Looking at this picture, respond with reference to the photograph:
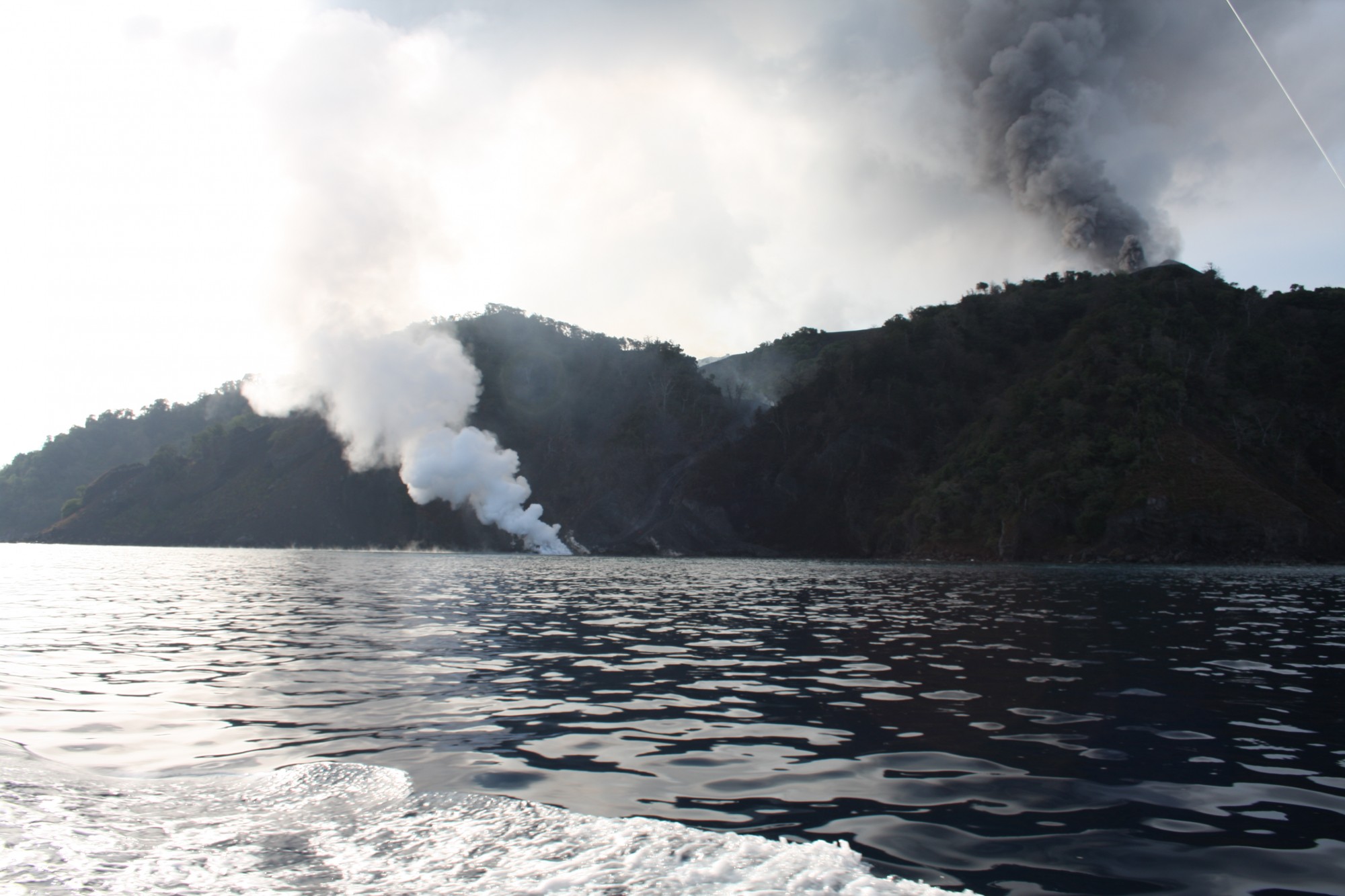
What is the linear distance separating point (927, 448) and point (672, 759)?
13167 cm

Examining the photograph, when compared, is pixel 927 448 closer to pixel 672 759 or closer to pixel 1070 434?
pixel 1070 434

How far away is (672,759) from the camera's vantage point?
960 cm

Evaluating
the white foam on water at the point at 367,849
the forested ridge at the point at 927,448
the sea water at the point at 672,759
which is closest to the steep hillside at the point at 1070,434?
the forested ridge at the point at 927,448

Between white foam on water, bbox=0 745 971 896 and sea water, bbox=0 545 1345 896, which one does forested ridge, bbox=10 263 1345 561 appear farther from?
white foam on water, bbox=0 745 971 896

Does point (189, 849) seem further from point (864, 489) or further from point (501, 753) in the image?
point (864, 489)

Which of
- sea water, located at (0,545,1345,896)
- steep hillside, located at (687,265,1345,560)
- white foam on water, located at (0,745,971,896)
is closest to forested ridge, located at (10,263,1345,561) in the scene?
steep hillside, located at (687,265,1345,560)

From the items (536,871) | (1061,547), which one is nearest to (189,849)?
(536,871)

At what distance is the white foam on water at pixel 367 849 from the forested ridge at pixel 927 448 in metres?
102

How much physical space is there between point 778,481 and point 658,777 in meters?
129

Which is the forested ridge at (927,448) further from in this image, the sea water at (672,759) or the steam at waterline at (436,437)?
the sea water at (672,759)

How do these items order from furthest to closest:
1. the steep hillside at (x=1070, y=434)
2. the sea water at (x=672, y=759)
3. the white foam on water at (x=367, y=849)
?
the steep hillside at (x=1070, y=434)
the sea water at (x=672, y=759)
the white foam on water at (x=367, y=849)

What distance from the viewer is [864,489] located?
131 m

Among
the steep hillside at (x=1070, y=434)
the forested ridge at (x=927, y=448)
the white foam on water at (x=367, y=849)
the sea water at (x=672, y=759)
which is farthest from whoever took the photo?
the forested ridge at (x=927, y=448)

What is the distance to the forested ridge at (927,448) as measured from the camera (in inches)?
4021
